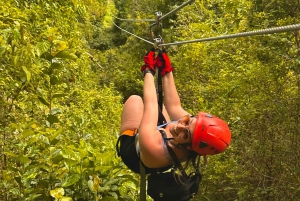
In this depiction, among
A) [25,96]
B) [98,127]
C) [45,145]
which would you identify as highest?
[25,96]

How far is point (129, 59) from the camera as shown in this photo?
12.0 m

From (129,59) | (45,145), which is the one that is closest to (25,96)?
(45,145)

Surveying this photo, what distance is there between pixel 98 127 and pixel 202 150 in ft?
13.3

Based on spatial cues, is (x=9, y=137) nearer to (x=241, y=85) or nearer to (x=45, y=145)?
(x=45, y=145)

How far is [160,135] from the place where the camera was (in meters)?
1.78

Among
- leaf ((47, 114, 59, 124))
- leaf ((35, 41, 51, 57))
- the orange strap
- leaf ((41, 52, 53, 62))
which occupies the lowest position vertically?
the orange strap

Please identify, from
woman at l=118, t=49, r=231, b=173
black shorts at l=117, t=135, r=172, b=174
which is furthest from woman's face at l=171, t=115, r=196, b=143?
black shorts at l=117, t=135, r=172, b=174

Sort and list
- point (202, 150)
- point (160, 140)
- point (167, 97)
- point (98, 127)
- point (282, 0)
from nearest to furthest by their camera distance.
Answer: point (202, 150) < point (160, 140) < point (167, 97) < point (282, 0) < point (98, 127)

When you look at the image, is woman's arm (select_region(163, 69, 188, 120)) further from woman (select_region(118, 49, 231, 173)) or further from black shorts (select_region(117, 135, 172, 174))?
black shorts (select_region(117, 135, 172, 174))

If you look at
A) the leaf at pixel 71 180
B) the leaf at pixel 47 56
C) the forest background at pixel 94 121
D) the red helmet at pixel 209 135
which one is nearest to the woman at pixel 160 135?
the red helmet at pixel 209 135

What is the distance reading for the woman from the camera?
160cm

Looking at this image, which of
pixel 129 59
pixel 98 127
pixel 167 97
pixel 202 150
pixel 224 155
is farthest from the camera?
pixel 129 59

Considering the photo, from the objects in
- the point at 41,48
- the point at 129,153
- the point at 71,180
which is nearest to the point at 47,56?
the point at 41,48

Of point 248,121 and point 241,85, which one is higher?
point 241,85
